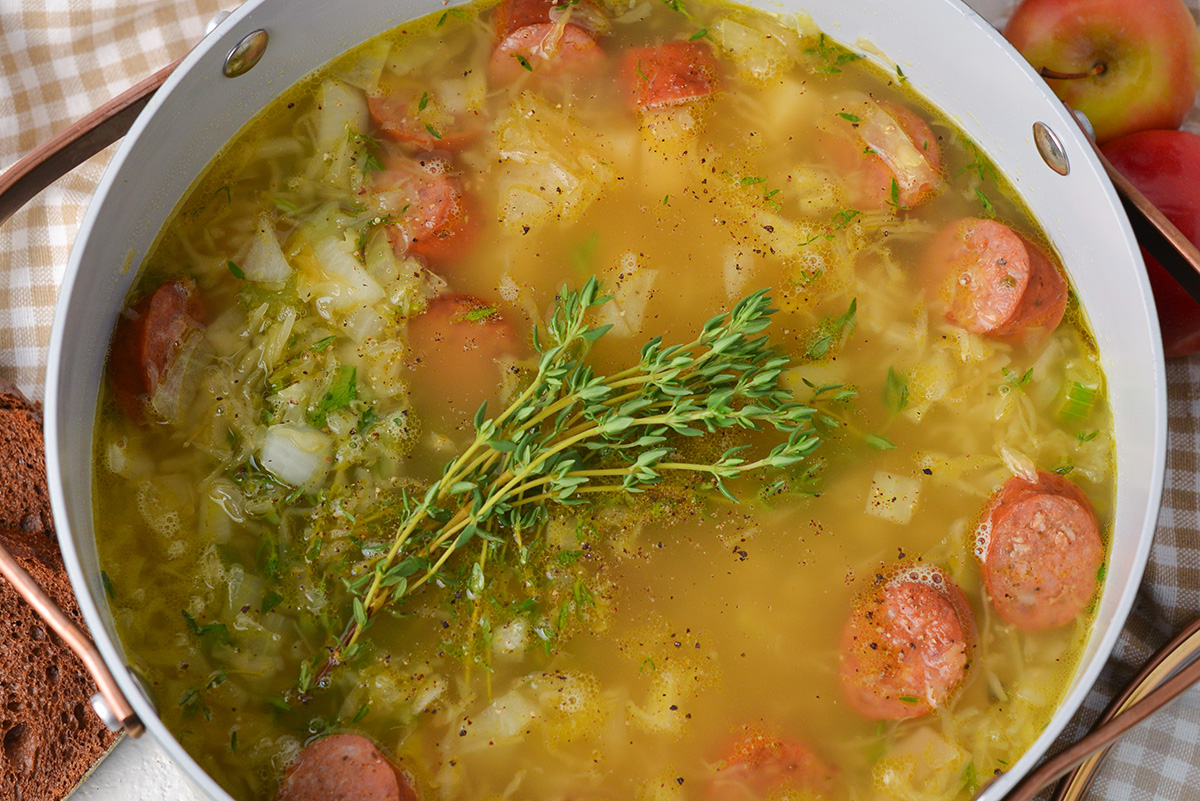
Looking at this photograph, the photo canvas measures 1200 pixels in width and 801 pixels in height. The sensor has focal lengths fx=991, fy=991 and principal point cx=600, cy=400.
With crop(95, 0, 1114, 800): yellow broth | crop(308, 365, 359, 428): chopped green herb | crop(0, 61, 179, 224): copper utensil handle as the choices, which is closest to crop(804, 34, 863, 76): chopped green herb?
crop(95, 0, 1114, 800): yellow broth

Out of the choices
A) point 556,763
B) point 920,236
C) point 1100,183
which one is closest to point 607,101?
point 920,236

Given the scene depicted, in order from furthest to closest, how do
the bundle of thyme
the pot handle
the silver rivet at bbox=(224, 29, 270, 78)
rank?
1. the silver rivet at bbox=(224, 29, 270, 78)
2. the bundle of thyme
3. the pot handle

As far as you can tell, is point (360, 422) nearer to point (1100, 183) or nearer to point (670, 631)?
point (670, 631)

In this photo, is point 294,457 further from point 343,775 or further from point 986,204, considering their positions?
point 986,204

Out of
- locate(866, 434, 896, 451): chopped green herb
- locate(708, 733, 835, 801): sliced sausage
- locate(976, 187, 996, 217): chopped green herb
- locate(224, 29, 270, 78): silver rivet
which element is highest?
locate(224, 29, 270, 78): silver rivet

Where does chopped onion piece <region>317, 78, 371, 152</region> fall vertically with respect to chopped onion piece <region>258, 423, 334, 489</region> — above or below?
above

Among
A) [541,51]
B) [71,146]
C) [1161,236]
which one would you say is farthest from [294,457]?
[1161,236]

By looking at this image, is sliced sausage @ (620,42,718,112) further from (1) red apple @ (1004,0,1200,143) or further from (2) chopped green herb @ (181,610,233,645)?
(2) chopped green herb @ (181,610,233,645)
